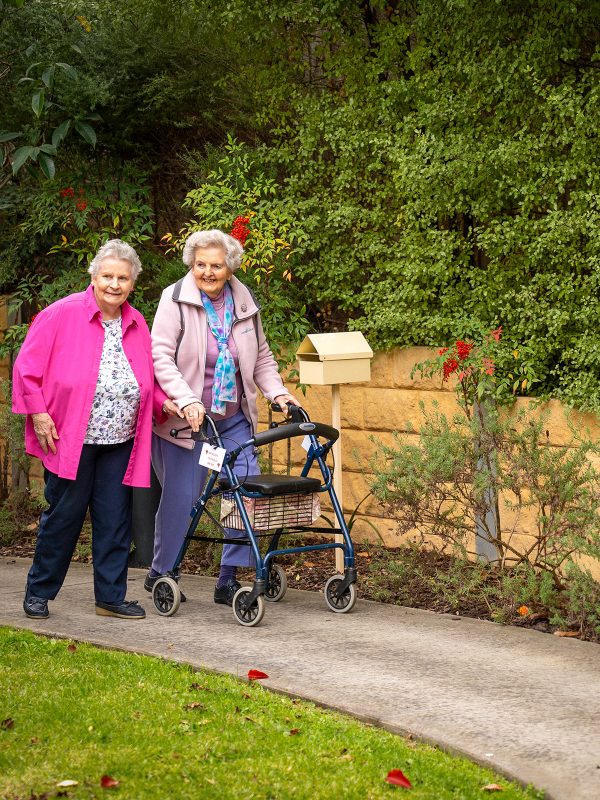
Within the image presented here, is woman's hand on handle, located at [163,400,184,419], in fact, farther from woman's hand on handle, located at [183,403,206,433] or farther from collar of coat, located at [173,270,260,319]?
collar of coat, located at [173,270,260,319]

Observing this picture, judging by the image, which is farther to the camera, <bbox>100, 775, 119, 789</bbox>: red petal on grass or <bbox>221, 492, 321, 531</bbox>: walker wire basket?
<bbox>221, 492, 321, 531</bbox>: walker wire basket

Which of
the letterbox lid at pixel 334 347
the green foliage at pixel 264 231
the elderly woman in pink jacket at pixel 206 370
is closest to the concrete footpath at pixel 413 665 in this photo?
the elderly woman in pink jacket at pixel 206 370

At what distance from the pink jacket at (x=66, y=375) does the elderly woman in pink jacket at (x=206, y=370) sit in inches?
11.3

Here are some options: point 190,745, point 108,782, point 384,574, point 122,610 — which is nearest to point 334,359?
point 384,574

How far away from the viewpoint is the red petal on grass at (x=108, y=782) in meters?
3.94

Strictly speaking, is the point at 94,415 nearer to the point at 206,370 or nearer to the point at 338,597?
the point at 206,370

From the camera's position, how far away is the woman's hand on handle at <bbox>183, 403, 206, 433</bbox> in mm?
6141

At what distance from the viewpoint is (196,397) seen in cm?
633

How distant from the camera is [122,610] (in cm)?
643

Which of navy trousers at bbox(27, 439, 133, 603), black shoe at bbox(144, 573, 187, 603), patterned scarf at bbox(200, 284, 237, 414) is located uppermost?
patterned scarf at bbox(200, 284, 237, 414)

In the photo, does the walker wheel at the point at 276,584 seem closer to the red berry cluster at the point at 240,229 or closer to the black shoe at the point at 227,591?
the black shoe at the point at 227,591

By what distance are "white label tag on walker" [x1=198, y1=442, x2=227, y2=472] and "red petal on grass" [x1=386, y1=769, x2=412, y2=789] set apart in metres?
2.33

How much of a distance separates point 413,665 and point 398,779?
4.77ft

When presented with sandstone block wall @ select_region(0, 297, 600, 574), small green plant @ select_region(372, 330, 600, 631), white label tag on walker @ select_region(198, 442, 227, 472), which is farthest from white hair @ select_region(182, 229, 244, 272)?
sandstone block wall @ select_region(0, 297, 600, 574)
